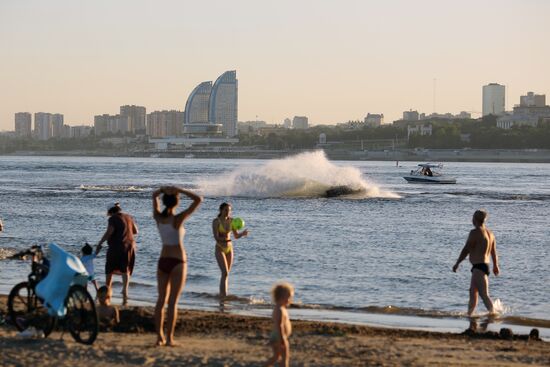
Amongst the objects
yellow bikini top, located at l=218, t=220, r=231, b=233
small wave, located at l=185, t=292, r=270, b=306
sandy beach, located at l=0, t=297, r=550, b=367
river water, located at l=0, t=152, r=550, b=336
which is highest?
yellow bikini top, located at l=218, t=220, r=231, b=233

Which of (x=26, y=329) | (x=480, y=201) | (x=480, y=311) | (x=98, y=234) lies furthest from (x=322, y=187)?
(x=26, y=329)

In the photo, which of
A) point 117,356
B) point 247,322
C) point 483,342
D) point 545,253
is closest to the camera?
point 117,356

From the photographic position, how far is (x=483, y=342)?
11.8 meters

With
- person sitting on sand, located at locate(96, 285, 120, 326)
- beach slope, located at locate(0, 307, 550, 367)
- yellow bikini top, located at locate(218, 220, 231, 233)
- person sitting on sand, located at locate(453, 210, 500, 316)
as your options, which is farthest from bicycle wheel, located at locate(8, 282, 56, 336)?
person sitting on sand, located at locate(453, 210, 500, 316)

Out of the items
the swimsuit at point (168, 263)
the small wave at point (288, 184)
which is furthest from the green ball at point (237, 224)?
the small wave at point (288, 184)

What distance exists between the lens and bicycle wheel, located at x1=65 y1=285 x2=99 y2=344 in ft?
33.7

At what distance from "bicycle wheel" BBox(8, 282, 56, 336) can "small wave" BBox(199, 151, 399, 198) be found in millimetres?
44362

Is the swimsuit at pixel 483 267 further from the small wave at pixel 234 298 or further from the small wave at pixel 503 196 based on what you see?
the small wave at pixel 503 196

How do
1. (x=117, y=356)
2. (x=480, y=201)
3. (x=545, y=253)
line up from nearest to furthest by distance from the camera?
(x=117, y=356), (x=545, y=253), (x=480, y=201)

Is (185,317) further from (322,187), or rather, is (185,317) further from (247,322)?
(322,187)

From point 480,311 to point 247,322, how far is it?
A: 3965 millimetres

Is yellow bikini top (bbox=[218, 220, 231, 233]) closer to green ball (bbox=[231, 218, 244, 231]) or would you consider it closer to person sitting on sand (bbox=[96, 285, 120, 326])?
green ball (bbox=[231, 218, 244, 231])

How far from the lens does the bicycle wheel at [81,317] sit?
10273 millimetres

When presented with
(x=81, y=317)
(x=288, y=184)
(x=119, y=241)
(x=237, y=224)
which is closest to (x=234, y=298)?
(x=237, y=224)
